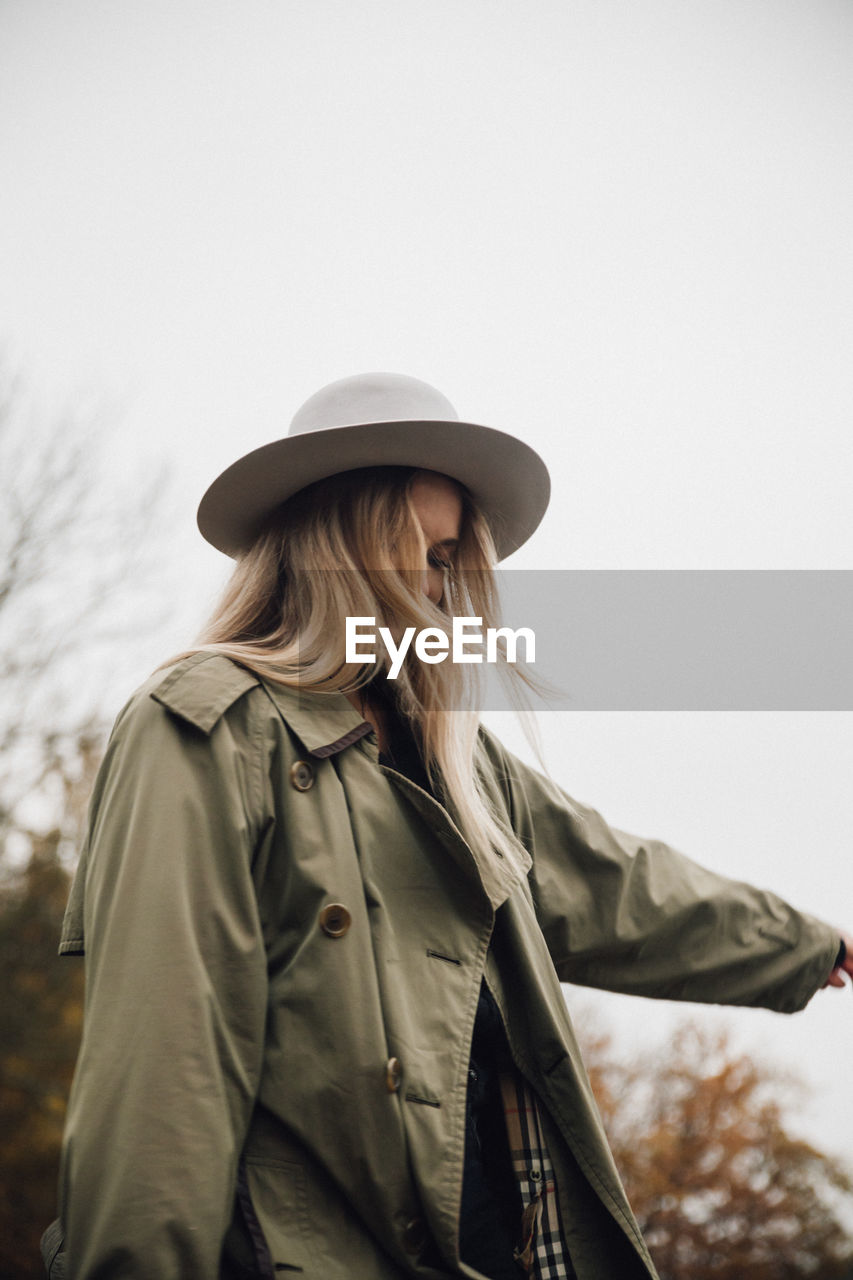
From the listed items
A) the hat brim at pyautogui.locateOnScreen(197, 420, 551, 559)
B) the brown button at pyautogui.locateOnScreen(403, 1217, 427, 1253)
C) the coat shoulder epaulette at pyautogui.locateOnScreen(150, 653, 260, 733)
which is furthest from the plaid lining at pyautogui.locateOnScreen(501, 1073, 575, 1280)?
the hat brim at pyautogui.locateOnScreen(197, 420, 551, 559)

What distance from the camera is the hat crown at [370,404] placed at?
5.73ft

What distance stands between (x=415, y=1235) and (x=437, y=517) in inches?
45.7

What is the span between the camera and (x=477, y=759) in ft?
6.08

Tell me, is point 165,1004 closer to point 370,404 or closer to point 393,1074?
point 393,1074

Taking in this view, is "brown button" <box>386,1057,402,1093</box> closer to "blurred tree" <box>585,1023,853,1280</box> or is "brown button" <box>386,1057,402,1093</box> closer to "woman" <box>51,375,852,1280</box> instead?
"woman" <box>51,375,852,1280</box>

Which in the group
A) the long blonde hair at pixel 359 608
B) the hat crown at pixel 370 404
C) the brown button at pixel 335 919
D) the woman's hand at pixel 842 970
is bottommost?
the woman's hand at pixel 842 970

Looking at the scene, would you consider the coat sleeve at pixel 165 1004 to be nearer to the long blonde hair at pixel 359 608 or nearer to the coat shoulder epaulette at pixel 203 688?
the coat shoulder epaulette at pixel 203 688

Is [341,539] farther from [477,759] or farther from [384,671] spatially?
[477,759]

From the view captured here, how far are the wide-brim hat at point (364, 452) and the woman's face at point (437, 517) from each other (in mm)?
27

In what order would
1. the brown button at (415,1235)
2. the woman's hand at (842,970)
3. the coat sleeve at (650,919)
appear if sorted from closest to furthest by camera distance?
the brown button at (415,1235)
the coat sleeve at (650,919)
the woman's hand at (842,970)

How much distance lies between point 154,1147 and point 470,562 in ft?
3.90

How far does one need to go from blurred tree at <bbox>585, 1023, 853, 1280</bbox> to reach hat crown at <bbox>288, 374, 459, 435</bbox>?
14.9m

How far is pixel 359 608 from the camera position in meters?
1.63

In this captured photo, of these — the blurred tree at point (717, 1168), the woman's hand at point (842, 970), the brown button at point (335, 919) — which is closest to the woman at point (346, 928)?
the brown button at point (335, 919)
